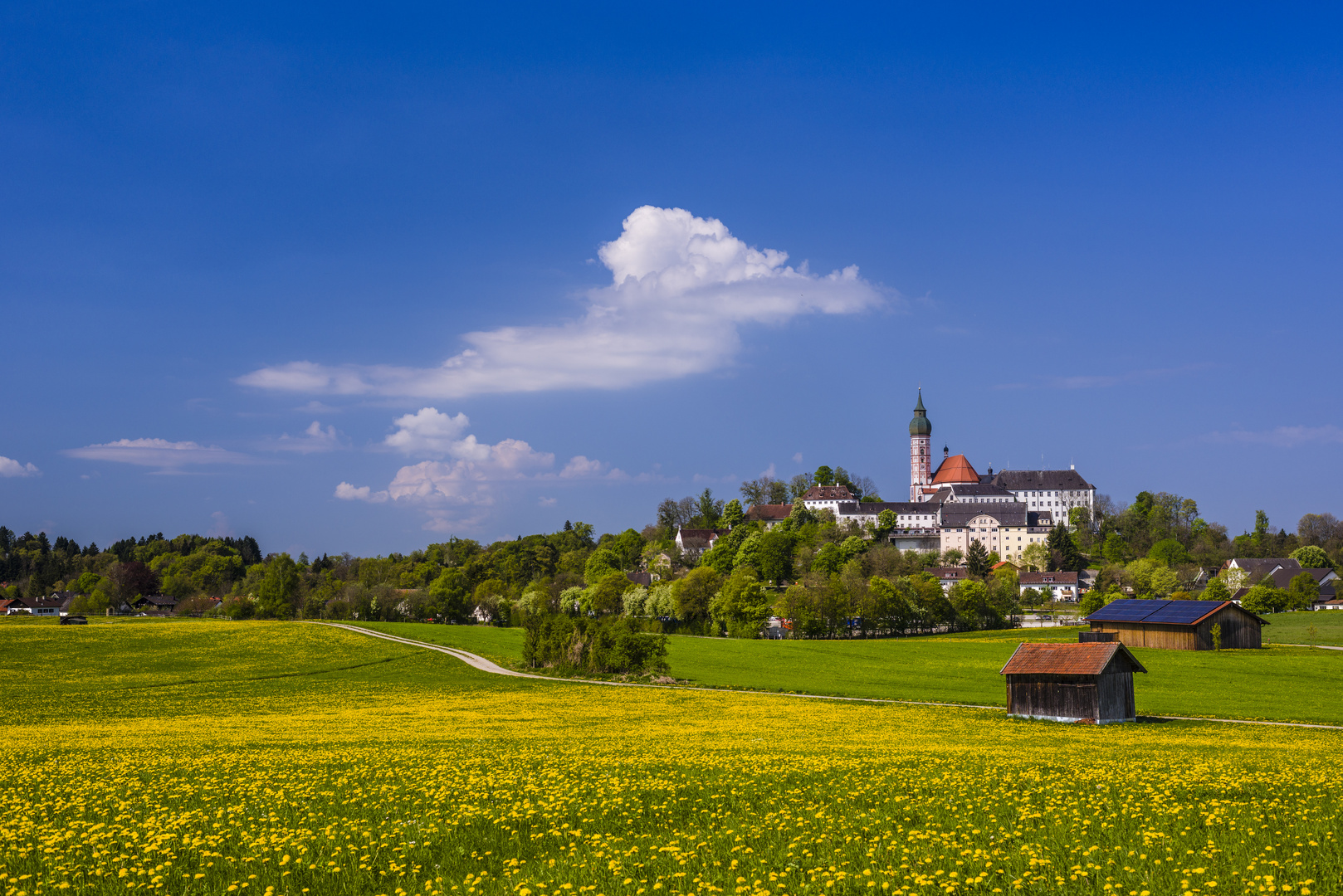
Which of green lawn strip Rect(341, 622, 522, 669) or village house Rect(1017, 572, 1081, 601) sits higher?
village house Rect(1017, 572, 1081, 601)

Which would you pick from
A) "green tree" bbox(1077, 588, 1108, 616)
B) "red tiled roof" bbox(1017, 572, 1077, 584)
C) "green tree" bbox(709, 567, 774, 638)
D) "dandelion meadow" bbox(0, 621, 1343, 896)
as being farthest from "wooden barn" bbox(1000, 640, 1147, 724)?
"red tiled roof" bbox(1017, 572, 1077, 584)

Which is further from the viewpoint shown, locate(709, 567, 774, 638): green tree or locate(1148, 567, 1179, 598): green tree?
locate(1148, 567, 1179, 598): green tree

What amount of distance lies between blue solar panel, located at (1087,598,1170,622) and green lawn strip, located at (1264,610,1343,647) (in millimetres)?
16282

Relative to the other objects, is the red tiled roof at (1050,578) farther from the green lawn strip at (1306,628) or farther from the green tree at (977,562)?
the green lawn strip at (1306,628)

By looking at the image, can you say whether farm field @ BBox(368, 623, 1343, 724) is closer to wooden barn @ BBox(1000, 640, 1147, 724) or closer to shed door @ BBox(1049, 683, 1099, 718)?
wooden barn @ BBox(1000, 640, 1147, 724)

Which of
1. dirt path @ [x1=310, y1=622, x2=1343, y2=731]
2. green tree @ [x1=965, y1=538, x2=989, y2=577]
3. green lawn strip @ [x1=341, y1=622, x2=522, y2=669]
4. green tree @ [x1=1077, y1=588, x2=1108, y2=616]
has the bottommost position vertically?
green lawn strip @ [x1=341, y1=622, x2=522, y2=669]

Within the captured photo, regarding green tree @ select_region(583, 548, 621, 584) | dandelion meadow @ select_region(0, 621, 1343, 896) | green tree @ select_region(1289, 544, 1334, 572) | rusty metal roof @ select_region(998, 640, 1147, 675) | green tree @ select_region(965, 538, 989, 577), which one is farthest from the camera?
green tree @ select_region(583, 548, 621, 584)

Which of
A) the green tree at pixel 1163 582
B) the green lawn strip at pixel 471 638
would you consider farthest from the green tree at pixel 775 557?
the green lawn strip at pixel 471 638

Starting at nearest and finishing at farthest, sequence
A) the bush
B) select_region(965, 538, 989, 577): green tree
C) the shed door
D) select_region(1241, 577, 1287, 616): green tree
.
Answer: the shed door, the bush, select_region(1241, 577, 1287, 616): green tree, select_region(965, 538, 989, 577): green tree

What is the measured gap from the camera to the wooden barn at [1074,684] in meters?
41.6

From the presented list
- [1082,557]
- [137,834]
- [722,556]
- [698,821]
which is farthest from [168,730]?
[1082,557]

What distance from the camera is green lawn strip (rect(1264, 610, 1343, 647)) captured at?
321ft

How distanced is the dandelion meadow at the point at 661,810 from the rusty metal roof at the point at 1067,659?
223 inches

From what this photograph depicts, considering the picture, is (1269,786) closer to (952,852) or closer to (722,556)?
(952,852)
